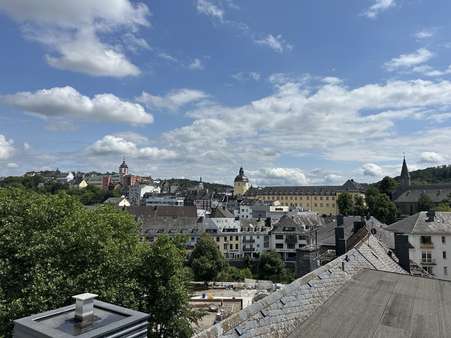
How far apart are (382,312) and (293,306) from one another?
9.22 ft

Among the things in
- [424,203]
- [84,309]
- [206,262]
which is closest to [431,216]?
[206,262]

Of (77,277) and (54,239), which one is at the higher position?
(54,239)

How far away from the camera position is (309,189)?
130750 mm

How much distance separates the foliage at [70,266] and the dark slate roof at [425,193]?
9568 cm

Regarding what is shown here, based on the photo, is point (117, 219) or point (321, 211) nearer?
point (117, 219)

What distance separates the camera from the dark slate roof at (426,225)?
114 feet

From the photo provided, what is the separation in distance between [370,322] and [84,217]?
14.4 m

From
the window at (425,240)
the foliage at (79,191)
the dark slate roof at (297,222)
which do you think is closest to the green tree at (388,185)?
the dark slate roof at (297,222)

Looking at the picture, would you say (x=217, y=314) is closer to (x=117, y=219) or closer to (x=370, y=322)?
(x=117, y=219)

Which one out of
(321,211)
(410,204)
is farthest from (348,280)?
(321,211)

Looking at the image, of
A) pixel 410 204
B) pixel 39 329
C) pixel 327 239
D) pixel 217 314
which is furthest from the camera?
pixel 410 204

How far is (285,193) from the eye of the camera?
135 meters

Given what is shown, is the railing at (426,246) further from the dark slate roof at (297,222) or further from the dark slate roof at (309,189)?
the dark slate roof at (309,189)

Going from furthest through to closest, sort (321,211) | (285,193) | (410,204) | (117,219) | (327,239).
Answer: (285,193) → (321,211) → (410,204) → (327,239) → (117,219)
